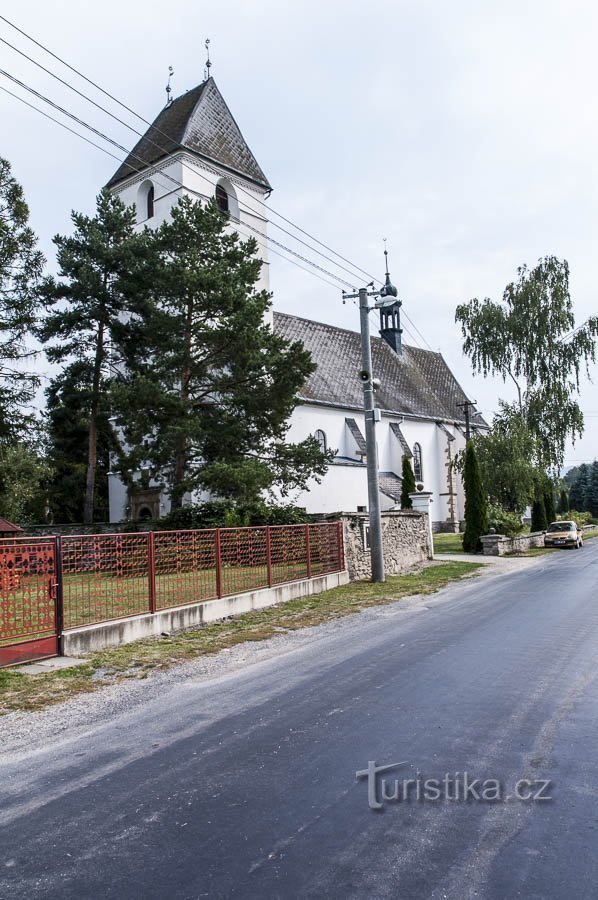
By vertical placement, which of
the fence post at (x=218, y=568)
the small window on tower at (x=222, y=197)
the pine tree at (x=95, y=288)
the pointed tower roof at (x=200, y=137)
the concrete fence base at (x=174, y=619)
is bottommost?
the concrete fence base at (x=174, y=619)

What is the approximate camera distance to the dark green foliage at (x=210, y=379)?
21297 mm

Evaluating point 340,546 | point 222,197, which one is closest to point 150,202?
point 222,197

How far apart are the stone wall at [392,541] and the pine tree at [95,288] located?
1177 centimetres

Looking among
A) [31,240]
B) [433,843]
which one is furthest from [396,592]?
[31,240]

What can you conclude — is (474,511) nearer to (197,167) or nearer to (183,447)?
(183,447)

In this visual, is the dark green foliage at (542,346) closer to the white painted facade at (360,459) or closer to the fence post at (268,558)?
the white painted facade at (360,459)

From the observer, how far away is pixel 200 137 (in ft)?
97.8

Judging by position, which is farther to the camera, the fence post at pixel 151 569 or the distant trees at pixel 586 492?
the distant trees at pixel 586 492

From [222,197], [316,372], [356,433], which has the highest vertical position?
[222,197]

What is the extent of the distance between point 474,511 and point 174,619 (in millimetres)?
18543

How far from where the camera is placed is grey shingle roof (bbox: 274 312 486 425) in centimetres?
3666

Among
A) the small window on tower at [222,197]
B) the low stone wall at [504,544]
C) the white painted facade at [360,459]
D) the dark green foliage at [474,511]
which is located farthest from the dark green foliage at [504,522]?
the small window on tower at [222,197]

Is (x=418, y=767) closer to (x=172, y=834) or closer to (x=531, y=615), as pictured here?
(x=172, y=834)

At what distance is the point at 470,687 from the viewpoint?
232 inches
